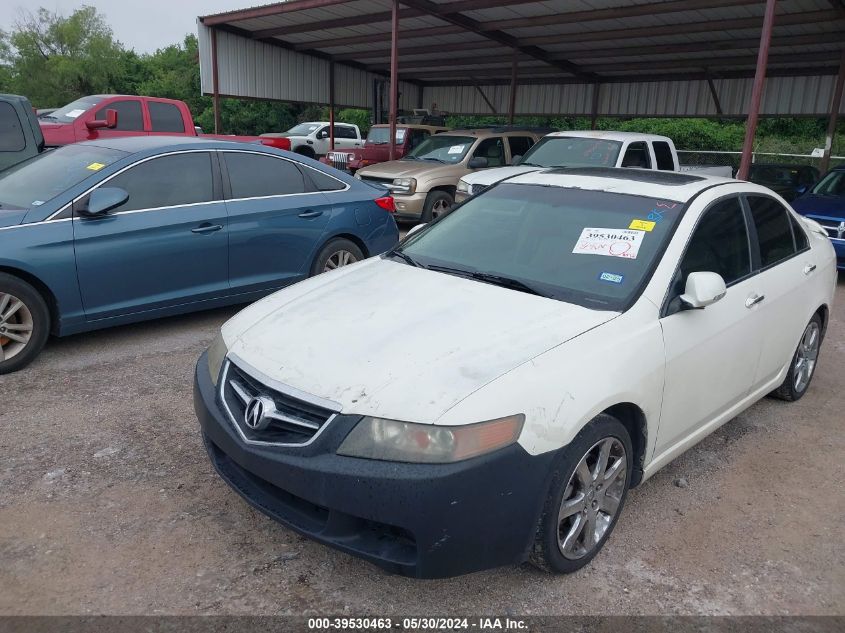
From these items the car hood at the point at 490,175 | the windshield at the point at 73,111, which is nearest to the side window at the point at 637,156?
the car hood at the point at 490,175

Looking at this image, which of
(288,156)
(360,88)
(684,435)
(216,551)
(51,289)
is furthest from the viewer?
(360,88)

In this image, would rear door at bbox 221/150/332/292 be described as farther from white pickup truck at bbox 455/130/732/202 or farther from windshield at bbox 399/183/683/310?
white pickup truck at bbox 455/130/732/202

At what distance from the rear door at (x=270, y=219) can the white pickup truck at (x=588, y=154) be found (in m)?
4.06

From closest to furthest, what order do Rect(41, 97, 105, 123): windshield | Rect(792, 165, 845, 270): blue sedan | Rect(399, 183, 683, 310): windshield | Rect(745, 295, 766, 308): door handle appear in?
Rect(399, 183, 683, 310): windshield < Rect(745, 295, 766, 308): door handle < Rect(792, 165, 845, 270): blue sedan < Rect(41, 97, 105, 123): windshield

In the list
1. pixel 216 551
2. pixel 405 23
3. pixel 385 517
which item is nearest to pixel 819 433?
pixel 385 517

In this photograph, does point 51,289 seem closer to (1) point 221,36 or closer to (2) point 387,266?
(2) point 387,266

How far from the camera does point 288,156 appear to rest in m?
6.24

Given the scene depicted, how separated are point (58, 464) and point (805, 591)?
11.6 feet

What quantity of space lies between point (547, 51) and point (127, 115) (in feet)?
34.8

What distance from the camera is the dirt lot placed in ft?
8.69

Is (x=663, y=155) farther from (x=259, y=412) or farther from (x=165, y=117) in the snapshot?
(x=259, y=412)

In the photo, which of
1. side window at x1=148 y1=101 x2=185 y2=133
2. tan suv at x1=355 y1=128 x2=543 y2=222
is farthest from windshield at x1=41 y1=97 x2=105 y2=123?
tan suv at x1=355 y1=128 x2=543 y2=222

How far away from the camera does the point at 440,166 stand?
38.2ft

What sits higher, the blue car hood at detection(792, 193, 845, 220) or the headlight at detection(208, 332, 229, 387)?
the blue car hood at detection(792, 193, 845, 220)
